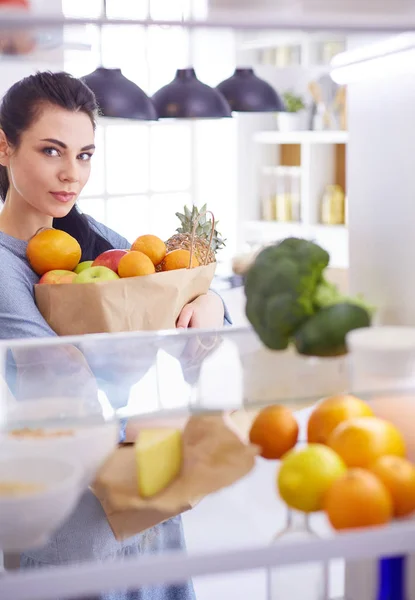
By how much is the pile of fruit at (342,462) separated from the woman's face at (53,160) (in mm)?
909

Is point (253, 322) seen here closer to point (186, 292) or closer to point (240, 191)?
point (186, 292)

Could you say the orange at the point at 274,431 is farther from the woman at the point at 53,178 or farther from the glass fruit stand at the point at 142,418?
the woman at the point at 53,178

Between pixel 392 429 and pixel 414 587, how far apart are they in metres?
0.26

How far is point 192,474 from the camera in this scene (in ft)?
2.48

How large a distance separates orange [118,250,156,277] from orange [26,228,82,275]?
79 millimetres

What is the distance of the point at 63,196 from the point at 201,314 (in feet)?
1.29

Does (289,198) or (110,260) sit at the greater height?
(289,198)

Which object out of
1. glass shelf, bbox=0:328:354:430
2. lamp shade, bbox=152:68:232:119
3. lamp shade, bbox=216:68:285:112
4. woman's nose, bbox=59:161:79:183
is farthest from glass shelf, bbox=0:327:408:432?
lamp shade, bbox=216:68:285:112

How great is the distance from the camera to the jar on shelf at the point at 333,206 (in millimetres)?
5383

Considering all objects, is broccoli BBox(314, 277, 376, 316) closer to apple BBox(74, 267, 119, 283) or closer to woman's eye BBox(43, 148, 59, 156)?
apple BBox(74, 267, 119, 283)

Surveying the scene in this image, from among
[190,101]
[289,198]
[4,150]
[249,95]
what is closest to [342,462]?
[4,150]

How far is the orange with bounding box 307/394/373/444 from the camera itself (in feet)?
2.34

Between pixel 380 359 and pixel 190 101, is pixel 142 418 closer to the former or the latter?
pixel 380 359

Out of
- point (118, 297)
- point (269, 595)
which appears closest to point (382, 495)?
point (269, 595)
